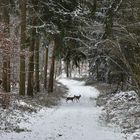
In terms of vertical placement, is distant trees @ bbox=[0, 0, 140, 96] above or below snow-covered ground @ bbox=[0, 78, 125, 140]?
above

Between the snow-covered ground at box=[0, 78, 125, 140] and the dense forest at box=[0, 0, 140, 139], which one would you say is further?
the snow-covered ground at box=[0, 78, 125, 140]

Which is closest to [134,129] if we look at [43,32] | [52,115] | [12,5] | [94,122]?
[94,122]

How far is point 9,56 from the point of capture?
11344 mm

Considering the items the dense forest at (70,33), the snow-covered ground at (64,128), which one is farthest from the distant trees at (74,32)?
the snow-covered ground at (64,128)

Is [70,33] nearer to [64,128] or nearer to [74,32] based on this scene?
[74,32]

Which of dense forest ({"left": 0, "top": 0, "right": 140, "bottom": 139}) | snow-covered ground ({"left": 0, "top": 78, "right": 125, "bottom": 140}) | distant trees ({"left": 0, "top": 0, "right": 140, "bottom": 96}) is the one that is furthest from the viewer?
snow-covered ground ({"left": 0, "top": 78, "right": 125, "bottom": 140})

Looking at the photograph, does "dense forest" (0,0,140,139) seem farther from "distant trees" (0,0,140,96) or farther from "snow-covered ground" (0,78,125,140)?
"snow-covered ground" (0,78,125,140)

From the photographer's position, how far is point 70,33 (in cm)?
2502

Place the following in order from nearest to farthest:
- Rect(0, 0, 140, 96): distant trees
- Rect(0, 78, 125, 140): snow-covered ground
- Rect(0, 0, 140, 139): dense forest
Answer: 1. Rect(0, 0, 140, 139): dense forest
2. Rect(0, 0, 140, 96): distant trees
3. Rect(0, 78, 125, 140): snow-covered ground

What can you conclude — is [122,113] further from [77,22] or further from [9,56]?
[9,56]

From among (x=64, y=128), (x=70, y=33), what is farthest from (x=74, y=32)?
(x=64, y=128)

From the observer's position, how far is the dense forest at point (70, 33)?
506 inches

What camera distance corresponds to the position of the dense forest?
42.1ft

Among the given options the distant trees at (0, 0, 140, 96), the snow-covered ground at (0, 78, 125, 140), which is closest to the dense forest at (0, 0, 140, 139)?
the distant trees at (0, 0, 140, 96)
